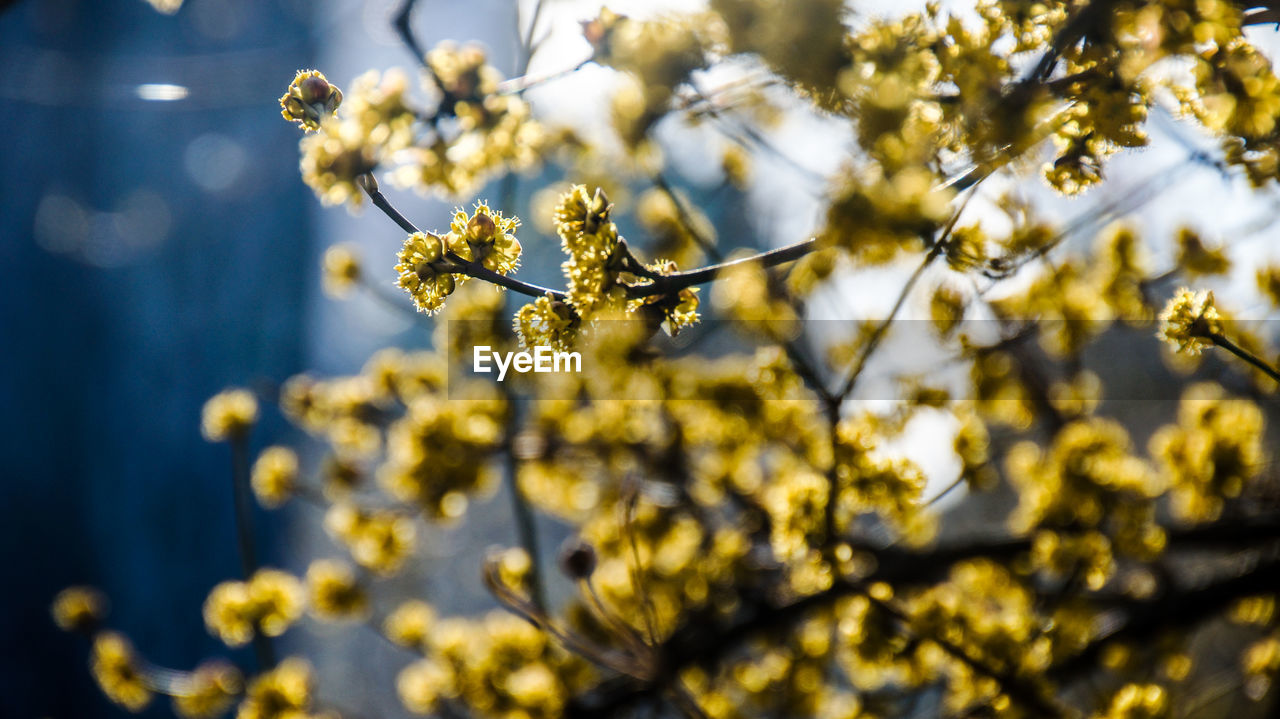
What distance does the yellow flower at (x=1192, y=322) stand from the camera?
74 cm

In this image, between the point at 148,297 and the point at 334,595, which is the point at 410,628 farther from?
the point at 148,297

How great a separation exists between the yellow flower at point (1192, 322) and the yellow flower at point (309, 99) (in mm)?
970

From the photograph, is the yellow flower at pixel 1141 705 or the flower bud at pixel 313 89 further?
the yellow flower at pixel 1141 705

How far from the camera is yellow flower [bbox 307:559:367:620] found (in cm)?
169

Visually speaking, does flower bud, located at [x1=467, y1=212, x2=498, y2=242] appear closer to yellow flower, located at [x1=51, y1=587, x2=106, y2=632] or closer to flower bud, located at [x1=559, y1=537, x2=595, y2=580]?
flower bud, located at [x1=559, y1=537, x2=595, y2=580]

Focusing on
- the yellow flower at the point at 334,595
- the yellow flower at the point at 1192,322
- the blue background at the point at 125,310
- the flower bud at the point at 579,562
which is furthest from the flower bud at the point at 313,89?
the blue background at the point at 125,310

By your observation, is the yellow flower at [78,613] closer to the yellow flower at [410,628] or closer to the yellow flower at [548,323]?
the yellow flower at [410,628]

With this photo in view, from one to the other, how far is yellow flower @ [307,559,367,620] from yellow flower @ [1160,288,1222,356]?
70.7 inches

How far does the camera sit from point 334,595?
1.69m

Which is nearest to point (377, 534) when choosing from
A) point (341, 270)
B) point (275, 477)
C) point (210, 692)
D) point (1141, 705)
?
point (275, 477)

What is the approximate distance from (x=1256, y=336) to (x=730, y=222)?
3135mm

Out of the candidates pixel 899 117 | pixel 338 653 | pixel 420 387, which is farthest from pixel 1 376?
pixel 899 117

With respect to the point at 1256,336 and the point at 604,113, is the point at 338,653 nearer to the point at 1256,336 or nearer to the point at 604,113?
the point at 604,113

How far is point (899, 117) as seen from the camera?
471 millimetres
